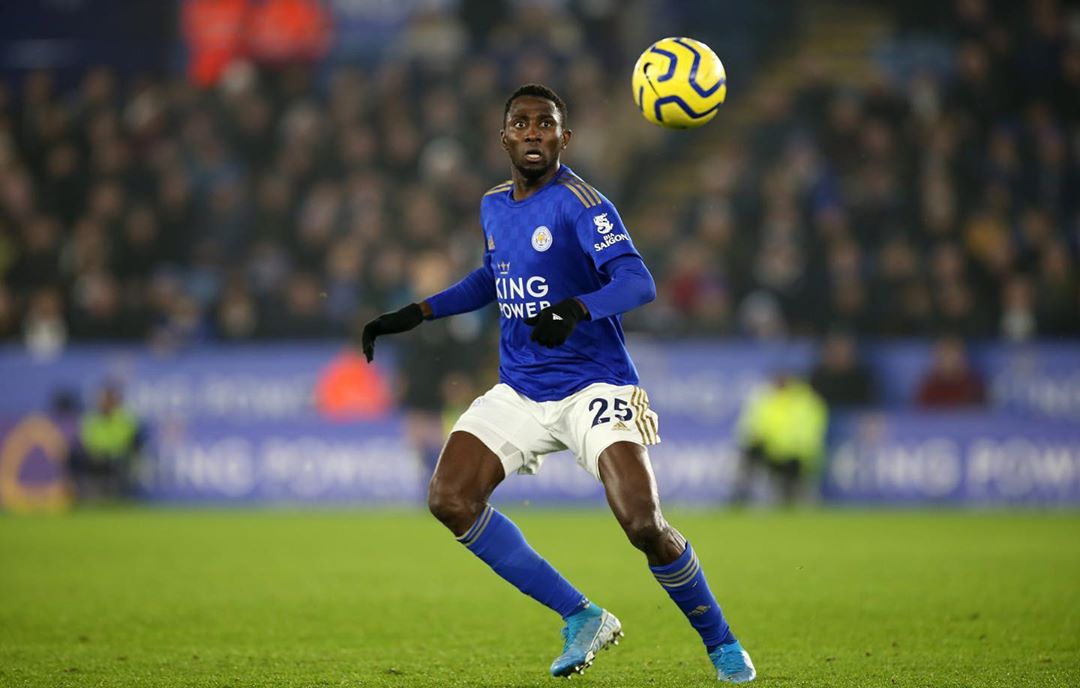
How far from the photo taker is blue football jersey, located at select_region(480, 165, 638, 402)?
5.80 meters

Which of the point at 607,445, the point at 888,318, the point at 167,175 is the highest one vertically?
the point at 167,175

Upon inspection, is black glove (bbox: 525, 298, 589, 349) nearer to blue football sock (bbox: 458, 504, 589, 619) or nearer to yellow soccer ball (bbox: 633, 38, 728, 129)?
blue football sock (bbox: 458, 504, 589, 619)

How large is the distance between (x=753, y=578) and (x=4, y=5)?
53.7ft

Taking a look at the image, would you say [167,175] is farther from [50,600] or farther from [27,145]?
[50,600]

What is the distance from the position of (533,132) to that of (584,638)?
194 centimetres

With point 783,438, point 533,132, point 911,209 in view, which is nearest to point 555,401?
point 533,132

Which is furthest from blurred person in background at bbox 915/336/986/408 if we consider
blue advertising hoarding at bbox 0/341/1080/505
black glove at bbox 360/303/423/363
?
black glove at bbox 360/303/423/363

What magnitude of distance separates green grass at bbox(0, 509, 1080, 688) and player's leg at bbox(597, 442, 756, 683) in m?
0.16

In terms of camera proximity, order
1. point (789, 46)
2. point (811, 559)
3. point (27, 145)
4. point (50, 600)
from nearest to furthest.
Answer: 1. point (50, 600)
2. point (811, 559)
3. point (27, 145)
4. point (789, 46)

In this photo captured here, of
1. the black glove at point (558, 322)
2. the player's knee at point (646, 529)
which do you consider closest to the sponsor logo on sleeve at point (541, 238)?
the black glove at point (558, 322)

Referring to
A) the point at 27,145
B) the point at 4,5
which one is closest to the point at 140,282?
the point at 27,145

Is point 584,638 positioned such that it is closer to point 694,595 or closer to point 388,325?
point 694,595

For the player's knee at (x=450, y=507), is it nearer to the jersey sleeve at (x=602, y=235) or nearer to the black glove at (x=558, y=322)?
the black glove at (x=558, y=322)

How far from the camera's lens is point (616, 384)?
19.1 ft
